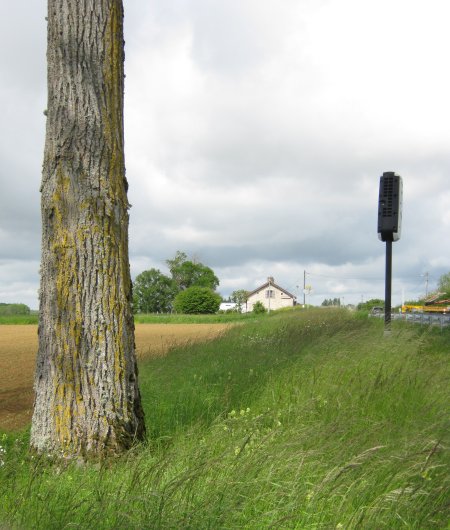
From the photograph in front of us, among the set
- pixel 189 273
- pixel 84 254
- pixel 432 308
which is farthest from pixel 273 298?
pixel 84 254

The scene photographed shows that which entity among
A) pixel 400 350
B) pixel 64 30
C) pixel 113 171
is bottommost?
pixel 400 350

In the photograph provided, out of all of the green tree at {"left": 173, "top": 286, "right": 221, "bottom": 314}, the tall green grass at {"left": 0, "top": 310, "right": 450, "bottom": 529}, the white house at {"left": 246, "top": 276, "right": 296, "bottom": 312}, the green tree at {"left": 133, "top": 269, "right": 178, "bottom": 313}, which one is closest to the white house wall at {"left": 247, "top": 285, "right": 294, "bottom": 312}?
the white house at {"left": 246, "top": 276, "right": 296, "bottom": 312}

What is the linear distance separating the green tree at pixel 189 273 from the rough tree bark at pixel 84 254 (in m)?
92.2

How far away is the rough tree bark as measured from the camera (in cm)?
478

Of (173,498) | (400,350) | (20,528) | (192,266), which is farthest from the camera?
(192,266)

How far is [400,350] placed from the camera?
826 centimetres

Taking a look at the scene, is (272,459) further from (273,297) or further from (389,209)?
(273,297)

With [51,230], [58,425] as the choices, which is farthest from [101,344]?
[51,230]

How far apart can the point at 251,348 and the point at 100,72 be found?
5.37m

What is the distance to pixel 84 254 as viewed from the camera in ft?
15.9

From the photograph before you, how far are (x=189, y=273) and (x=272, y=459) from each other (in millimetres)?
95260

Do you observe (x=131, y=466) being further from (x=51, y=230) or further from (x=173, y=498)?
(x=51, y=230)

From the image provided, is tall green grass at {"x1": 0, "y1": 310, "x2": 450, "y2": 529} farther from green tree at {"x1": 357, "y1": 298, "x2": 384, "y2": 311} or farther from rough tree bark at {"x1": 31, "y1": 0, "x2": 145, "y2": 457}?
green tree at {"x1": 357, "y1": 298, "x2": 384, "y2": 311}

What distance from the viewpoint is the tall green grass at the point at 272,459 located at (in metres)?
3.06
